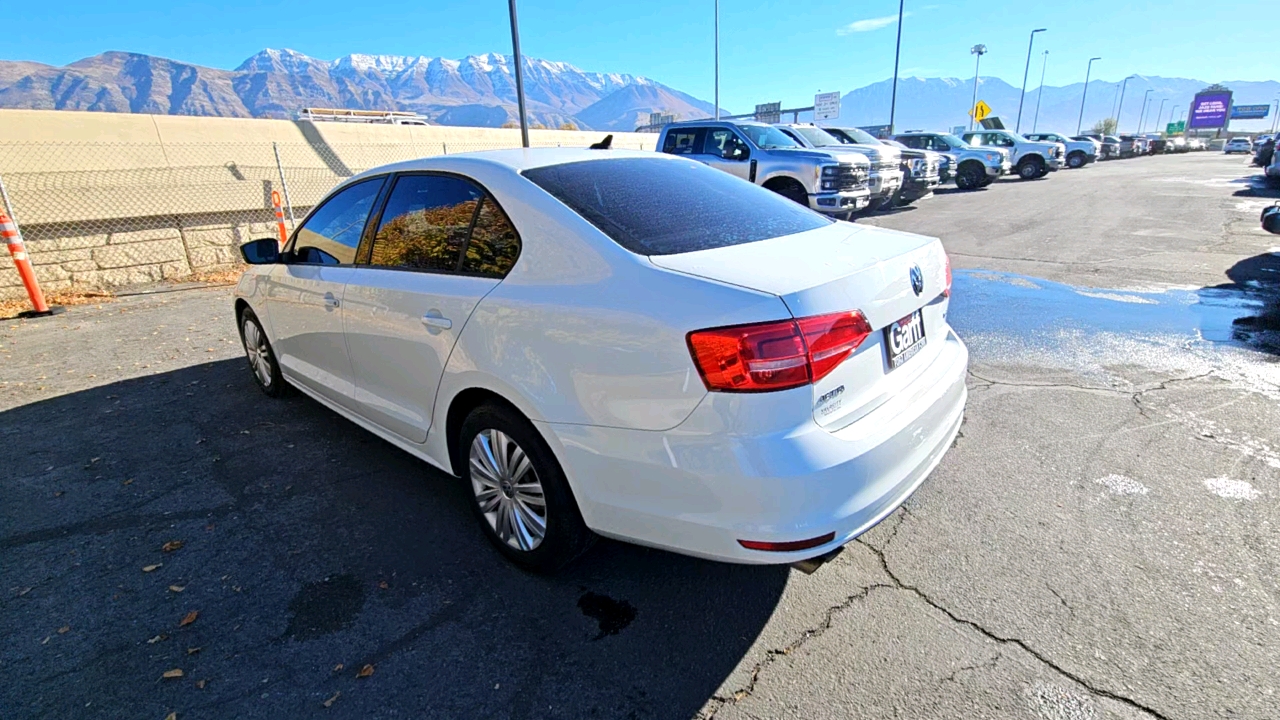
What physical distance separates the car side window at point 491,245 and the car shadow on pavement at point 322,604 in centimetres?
127

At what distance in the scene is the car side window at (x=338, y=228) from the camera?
3.38 m

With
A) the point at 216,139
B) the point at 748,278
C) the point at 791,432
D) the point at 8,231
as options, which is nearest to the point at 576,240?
the point at 748,278

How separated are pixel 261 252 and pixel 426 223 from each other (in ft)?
6.38

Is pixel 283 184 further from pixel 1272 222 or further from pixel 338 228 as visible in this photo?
pixel 1272 222

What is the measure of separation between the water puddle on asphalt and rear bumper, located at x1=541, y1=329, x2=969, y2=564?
3.29 metres

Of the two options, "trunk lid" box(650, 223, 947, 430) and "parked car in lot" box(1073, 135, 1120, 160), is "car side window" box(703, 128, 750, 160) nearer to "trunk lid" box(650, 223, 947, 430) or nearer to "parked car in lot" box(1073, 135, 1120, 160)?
"trunk lid" box(650, 223, 947, 430)

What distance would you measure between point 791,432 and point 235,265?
11359mm

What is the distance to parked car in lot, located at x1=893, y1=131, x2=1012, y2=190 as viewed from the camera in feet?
70.3

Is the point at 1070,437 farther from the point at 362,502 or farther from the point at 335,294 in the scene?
the point at 335,294

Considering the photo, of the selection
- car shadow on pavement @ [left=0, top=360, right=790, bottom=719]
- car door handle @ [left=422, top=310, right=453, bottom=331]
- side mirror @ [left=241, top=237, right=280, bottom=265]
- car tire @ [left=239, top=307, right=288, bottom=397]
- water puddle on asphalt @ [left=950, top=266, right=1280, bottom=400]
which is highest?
side mirror @ [left=241, top=237, right=280, bottom=265]

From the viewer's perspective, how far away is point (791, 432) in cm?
184

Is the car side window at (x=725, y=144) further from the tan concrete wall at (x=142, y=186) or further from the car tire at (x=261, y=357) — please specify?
the car tire at (x=261, y=357)

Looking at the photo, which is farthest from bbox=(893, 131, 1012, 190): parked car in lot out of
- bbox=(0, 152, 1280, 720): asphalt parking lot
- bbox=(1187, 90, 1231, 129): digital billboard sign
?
bbox=(1187, 90, 1231, 129): digital billboard sign

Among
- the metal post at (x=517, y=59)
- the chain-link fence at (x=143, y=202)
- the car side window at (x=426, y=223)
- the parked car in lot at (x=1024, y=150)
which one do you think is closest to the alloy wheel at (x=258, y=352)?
the car side window at (x=426, y=223)
